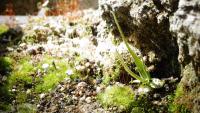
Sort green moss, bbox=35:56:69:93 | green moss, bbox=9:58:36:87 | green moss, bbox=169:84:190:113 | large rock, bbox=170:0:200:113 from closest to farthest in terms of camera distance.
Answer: large rock, bbox=170:0:200:113, green moss, bbox=169:84:190:113, green moss, bbox=35:56:69:93, green moss, bbox=9:58:36:87

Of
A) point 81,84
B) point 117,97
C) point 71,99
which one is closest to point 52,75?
point 81,84

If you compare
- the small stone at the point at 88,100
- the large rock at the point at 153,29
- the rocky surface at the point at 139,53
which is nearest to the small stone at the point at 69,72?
the rocky surface at the point at 139,53

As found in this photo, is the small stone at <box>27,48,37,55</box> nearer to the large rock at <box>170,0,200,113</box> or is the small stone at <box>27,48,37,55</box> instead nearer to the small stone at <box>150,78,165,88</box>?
the small stone at <box>150,78,165,88</box>

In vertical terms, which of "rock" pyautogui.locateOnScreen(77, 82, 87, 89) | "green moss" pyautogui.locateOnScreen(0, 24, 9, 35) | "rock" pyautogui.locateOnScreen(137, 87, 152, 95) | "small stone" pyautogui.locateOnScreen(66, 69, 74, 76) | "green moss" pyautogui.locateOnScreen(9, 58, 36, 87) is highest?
"green moss" pyautogui.locateOnScreen(0, 24, 9, 35)

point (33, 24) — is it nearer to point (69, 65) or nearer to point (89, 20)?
point (89, 20)

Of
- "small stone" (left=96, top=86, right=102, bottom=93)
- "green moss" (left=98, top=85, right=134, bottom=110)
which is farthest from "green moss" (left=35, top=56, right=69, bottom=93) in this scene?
"green moss" (left=98, top=85, right=134, bottom=110)

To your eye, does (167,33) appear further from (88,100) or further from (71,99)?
(71,99)

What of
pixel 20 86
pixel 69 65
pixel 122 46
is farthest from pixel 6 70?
pixel 122 46
